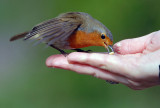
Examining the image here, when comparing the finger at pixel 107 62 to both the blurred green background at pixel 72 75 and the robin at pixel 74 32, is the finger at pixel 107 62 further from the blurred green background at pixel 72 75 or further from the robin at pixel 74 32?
the blurred green background at pixel 72 75

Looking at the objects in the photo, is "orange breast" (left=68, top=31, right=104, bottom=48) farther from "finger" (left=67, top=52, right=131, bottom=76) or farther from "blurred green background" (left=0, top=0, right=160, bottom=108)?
"blurred green background" (left=0, top=0, right=160, bottom=108)

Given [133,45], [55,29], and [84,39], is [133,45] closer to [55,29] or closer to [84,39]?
[84,39]

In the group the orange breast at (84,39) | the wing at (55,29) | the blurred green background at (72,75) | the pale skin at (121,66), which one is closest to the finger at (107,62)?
the pale skin at (121,66)

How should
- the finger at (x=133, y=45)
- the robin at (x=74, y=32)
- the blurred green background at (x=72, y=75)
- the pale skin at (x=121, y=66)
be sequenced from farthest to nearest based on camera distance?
1. the blurred green background at (x=72, y=75)
2. the finger at (x=133, y=45)
3. the robin at (x=74, y=32)
4. the pale skin at (x=121, y=66)

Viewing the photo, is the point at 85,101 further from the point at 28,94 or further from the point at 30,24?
the point at 30,24

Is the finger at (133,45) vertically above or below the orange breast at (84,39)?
below

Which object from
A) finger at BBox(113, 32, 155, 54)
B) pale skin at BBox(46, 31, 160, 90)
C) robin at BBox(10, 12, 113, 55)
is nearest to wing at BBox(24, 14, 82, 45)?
robin at BBox(10, 12, 113, 55)
